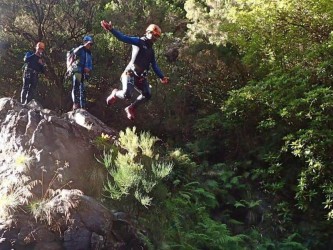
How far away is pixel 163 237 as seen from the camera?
7.86 meters

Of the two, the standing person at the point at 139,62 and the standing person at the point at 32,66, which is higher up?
the standing person at the point at 32,66

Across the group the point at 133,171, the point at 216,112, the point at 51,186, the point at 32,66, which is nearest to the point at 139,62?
the point at 133,171

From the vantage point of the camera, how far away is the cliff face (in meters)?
6.67

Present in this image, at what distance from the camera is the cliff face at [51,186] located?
6668 millimetres

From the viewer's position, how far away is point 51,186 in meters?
7.59

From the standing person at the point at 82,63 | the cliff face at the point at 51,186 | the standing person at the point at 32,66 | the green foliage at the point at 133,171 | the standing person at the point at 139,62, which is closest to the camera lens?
the cliff face at the point at 51,186

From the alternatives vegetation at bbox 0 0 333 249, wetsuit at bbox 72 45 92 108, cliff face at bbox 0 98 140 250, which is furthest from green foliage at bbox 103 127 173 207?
wetsuit at bbox 72 45 92 108

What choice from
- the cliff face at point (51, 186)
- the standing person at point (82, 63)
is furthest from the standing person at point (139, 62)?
the standing person at point (82, 63)

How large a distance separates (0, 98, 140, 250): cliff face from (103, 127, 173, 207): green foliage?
341mm

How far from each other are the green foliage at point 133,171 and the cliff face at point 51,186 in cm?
34

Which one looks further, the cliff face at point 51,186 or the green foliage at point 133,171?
the green foliage at point 133,171

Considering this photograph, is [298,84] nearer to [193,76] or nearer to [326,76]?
[326,76]

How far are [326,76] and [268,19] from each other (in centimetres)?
248

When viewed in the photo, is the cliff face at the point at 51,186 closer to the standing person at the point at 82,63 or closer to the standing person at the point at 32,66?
the standing person at the point at 82,63
